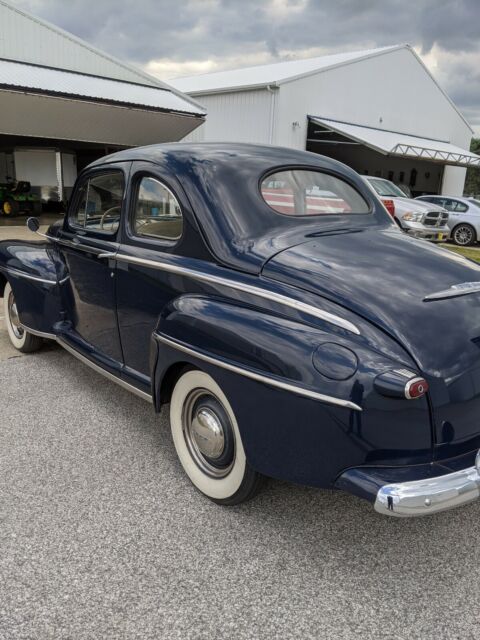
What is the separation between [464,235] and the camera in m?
15.1

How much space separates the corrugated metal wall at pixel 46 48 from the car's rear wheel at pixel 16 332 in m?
12.7

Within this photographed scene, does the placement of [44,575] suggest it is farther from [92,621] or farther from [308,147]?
[308,147]

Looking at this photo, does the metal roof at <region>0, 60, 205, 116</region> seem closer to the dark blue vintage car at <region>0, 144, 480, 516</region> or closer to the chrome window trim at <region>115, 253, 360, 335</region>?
the dark blue vintage car at <region>0, 144, 480, 516</region>

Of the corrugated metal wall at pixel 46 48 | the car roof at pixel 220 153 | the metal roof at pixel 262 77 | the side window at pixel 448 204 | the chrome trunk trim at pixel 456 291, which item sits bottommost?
the chrome trunk trim at pixel 456 291

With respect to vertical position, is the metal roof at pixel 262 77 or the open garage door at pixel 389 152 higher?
the metal roof at pixel 262 77

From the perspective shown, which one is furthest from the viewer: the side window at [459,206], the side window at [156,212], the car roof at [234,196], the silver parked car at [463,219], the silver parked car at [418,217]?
the side window at [459,206]

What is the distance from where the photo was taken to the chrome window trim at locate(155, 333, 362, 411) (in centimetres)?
197

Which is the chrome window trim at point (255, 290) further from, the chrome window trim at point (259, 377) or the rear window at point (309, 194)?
the rear window at point (309, 194)

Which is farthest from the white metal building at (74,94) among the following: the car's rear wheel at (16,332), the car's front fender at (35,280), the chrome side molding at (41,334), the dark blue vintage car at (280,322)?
the dark blue vintage car at (280,322)

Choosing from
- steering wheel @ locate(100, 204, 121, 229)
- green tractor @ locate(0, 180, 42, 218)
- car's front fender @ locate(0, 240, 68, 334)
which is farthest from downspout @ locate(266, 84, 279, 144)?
steering wheel @ locate(100, 204, 121, 229)

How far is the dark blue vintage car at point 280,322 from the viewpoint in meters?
2.00

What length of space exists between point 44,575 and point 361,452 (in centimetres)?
143

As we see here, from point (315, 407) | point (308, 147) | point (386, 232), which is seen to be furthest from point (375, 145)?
point (315, 407)

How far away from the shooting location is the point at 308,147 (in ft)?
90.5
